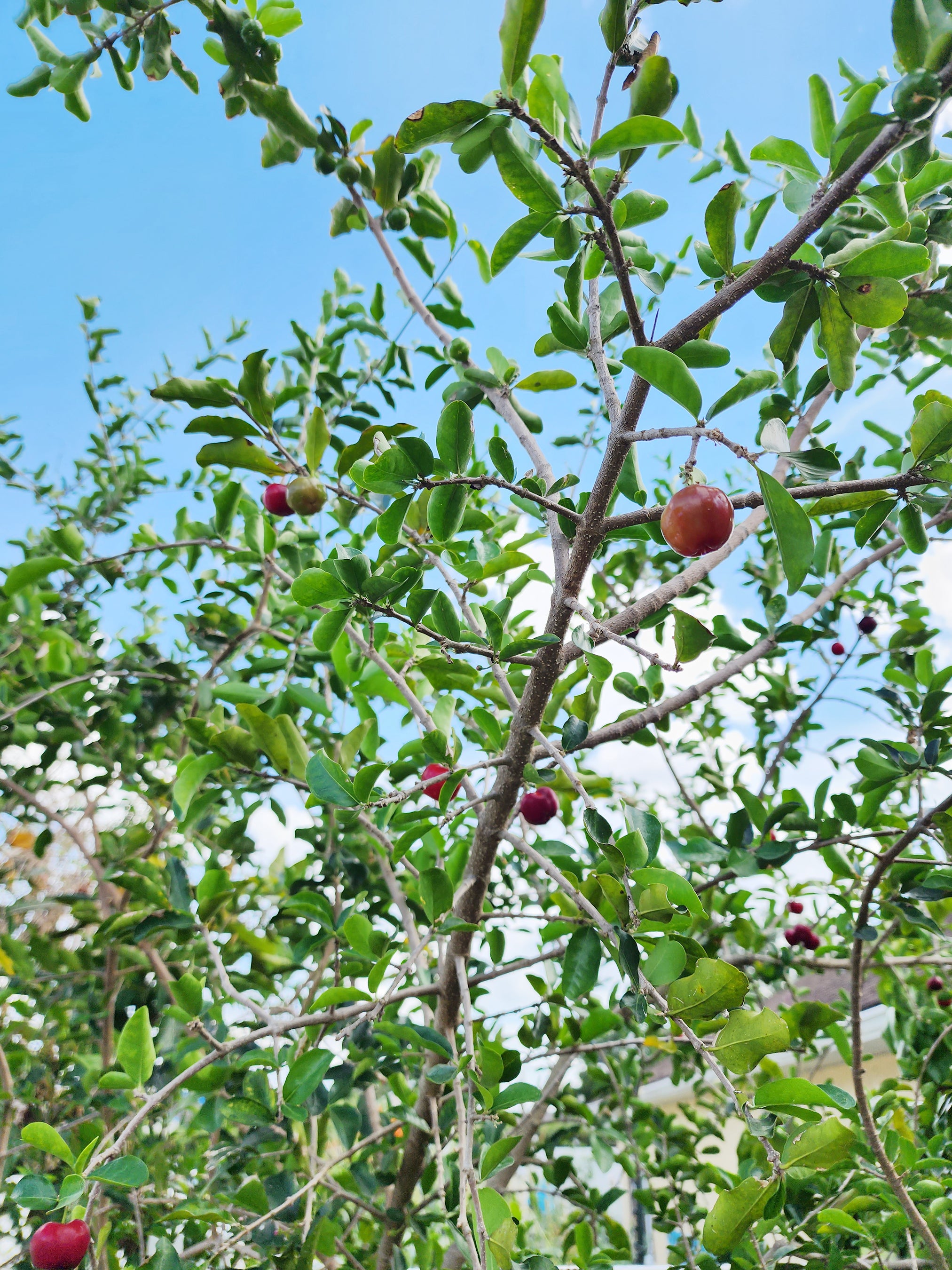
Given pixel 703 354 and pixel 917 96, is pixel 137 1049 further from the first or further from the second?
pixel 917 96

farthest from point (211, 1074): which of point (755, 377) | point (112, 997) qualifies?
point (755, 377)

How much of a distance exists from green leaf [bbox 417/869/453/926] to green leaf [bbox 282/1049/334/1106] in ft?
1.10

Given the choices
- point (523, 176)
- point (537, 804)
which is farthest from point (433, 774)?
point (523, 176)

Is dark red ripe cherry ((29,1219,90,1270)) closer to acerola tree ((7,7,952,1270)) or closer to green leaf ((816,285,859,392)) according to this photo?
acerola tree ((7,7,952,1270))

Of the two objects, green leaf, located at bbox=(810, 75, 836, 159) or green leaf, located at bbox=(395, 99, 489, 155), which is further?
green leaf, located at bbox=(810, 75, 836, 159)

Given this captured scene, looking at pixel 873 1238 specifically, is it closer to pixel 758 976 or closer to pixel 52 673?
pixel 758 976

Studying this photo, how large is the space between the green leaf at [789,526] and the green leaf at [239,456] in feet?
3.29

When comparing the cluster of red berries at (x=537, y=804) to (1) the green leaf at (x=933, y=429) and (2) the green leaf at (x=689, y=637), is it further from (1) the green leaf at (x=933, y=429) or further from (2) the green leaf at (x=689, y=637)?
(1) the green leaf at (x=933, y=429)

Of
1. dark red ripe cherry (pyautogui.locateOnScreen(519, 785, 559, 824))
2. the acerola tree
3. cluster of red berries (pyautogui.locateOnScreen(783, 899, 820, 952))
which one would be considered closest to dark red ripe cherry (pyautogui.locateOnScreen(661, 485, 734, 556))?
the acerola tree

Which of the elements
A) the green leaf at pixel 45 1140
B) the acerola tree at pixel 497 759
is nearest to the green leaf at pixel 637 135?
the acerola tree at pixel 497 759

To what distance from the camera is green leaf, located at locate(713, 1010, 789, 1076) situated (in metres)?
0.99

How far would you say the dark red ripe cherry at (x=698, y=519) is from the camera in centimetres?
109

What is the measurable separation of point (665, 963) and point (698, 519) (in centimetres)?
60

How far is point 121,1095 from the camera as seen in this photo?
6.82 ft
